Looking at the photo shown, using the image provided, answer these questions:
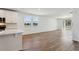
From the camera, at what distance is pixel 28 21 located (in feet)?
6.63

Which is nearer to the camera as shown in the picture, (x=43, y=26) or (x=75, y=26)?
(x=75, y=26)

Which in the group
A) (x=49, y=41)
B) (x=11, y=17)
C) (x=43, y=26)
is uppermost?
(x=11, y=17)

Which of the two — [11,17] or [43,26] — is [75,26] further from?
[11,17]

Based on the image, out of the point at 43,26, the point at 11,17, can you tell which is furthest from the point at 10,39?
the point at 43,26

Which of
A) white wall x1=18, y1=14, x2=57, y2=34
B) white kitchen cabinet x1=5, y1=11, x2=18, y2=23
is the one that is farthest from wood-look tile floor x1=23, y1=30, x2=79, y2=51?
white kitchen cabinet x1=5, y1=11, x2=18, y2=23

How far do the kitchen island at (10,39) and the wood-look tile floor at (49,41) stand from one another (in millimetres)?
122

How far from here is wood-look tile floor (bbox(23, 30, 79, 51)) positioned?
1.90 meters

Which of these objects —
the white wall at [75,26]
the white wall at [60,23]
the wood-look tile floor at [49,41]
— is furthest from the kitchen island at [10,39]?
the white wall at [75,26]

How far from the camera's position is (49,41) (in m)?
1.97

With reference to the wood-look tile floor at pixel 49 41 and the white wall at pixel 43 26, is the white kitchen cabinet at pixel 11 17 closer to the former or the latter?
the white wall at pixel 43 26

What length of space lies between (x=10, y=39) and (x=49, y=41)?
803 mm
